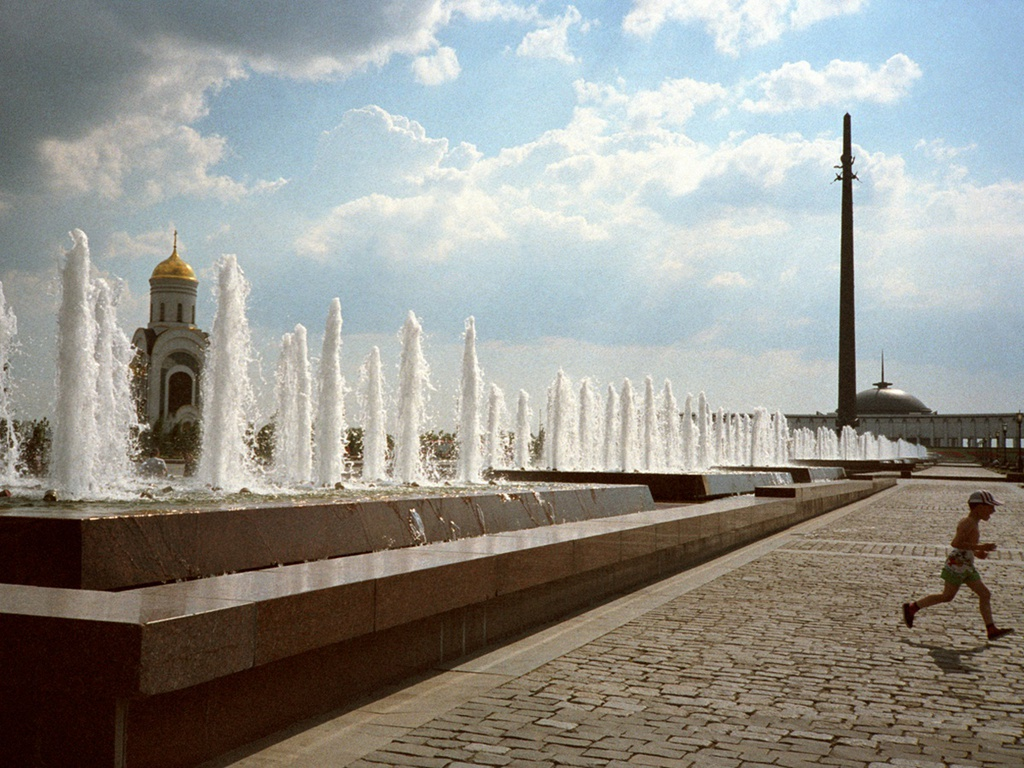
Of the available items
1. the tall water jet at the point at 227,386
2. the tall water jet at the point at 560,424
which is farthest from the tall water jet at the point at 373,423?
the tall water jet at the point at 560,424

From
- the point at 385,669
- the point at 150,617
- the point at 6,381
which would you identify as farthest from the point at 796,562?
the point at 6,381

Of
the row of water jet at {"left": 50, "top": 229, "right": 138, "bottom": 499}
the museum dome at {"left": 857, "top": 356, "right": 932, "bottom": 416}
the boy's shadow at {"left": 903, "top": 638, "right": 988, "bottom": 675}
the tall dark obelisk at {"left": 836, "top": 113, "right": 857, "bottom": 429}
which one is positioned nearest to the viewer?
the boy's shadow at {"left": 903, "top": 638, "right": 988, "bottom": 675}

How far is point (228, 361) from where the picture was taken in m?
16.8

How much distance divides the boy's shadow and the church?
62360 mm

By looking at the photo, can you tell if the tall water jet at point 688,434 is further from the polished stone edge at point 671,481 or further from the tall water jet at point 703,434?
the polished stone edge at point 671,481

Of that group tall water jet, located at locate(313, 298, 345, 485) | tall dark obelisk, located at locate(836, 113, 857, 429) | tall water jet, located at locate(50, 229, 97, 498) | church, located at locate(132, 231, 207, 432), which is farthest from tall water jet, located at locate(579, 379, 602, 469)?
tall dark obelisk, located at locate(836, 113, 857, 429)

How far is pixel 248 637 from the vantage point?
407cm

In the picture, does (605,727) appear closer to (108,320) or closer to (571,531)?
(571,531)

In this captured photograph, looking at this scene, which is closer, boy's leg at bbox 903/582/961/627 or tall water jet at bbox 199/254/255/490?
boy's leg at bbox 903/582/961/627

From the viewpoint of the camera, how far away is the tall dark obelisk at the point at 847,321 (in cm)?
7562

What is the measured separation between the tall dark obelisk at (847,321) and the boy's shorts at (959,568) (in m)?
71.7

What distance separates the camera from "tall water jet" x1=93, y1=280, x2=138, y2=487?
1385cm

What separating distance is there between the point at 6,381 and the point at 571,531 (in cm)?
1037

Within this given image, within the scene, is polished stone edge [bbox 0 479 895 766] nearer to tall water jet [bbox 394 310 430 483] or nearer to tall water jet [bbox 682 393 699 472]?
tall water jet [bbox 394 310 430 483]
